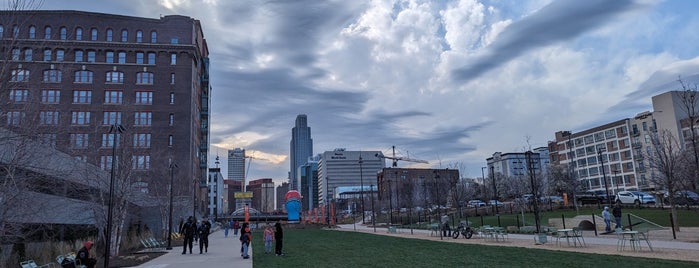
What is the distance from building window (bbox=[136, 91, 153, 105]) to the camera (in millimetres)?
79094

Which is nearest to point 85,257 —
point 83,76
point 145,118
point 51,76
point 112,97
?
point 51,76

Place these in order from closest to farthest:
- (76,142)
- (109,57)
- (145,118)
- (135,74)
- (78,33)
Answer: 1. (76,142)
2. (145,118)
3. (78,33)
4. (109,57)
5. (135,74)

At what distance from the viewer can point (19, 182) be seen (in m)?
11.9

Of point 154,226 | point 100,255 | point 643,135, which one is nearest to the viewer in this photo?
point 100,255

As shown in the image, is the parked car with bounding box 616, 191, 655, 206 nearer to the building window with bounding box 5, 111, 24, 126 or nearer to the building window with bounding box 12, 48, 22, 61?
the building window with bounding box 5, 111, 24, 126

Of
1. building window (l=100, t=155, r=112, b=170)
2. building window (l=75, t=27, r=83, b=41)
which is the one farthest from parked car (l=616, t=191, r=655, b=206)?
building window (l=75, t=27, r=83, b=41)

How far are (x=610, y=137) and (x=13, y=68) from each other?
12006 centimetres

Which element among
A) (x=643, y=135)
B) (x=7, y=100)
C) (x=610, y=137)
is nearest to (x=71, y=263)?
(x=7, y=100)

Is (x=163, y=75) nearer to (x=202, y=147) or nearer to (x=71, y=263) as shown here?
(x=202, y=147)

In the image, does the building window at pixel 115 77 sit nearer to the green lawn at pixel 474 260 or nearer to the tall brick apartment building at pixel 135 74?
the tall brick apartment building at pixel 135 74

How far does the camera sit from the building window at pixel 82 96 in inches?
3012

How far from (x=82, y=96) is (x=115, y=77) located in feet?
19.3

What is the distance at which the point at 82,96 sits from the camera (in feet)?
252

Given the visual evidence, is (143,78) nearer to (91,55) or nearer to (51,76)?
(91,55)
